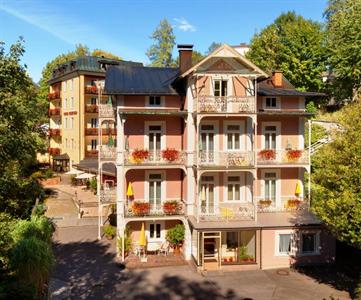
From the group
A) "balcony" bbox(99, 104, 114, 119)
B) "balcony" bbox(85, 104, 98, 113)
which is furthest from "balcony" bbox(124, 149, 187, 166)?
"balcony" bbox(85, 104, 98, 113)

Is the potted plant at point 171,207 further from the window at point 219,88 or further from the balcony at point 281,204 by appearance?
the window at point 219,88

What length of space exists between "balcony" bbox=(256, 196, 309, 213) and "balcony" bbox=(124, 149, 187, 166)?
18.7 feet

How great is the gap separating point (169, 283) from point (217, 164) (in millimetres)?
7210

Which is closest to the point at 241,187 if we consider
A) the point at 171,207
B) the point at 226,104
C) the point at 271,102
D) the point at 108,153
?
the point at 171,207

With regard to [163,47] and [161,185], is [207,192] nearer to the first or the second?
[161,185]

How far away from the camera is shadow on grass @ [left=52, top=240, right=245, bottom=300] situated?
19.8m

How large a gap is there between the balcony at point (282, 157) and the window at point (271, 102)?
3.09 m

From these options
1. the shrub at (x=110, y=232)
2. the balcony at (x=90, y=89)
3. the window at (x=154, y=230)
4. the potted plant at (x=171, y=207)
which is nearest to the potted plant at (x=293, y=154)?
the potted plant at (x=171, y=207)

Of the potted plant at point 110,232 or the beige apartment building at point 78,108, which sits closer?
the potted plant at point 110,232

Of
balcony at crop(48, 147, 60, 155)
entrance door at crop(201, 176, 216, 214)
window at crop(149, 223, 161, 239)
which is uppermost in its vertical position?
balcony at crop(48, 147, 60, 155)

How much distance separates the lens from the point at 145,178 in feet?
83.6

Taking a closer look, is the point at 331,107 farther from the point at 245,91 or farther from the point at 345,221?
the point at 345,221

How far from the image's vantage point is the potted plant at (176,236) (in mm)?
25172

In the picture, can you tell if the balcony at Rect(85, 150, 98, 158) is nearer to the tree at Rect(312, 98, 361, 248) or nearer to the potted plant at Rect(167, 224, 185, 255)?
the potted plant at Rect(167, 224, 185, 255)
